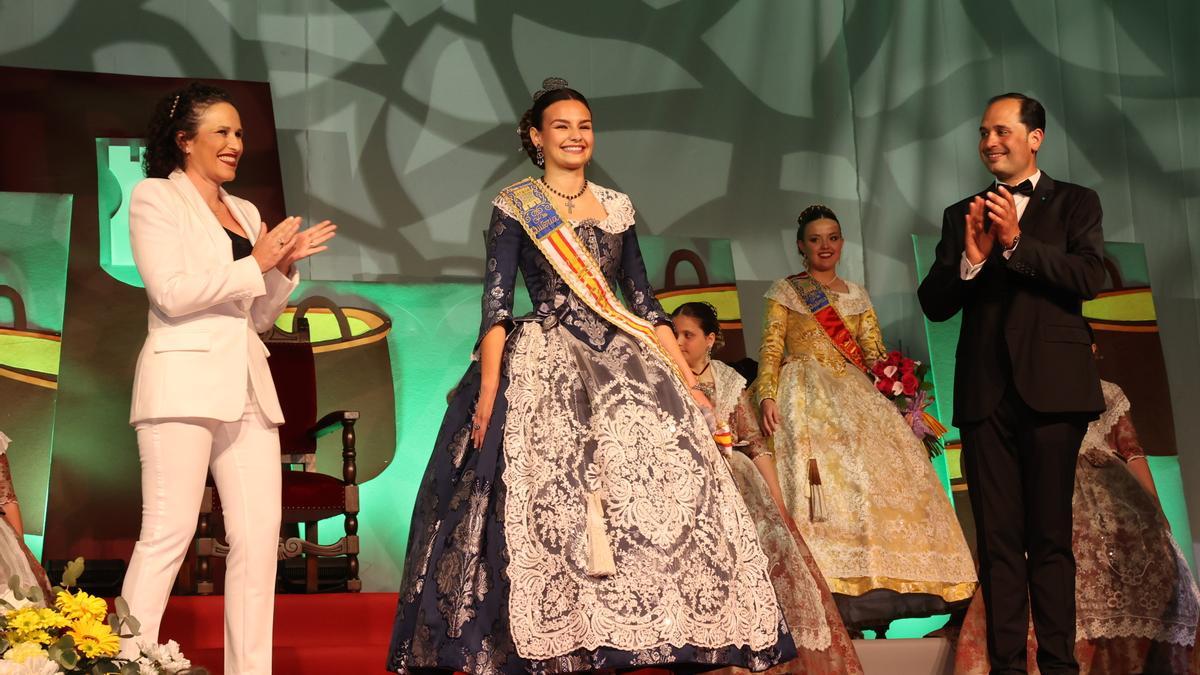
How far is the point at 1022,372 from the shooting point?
363 centimetres

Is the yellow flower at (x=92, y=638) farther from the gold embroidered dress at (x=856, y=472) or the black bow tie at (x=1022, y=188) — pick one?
the gold embroidered dress at (x=856, y=472)

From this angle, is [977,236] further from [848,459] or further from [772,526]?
[848,459]

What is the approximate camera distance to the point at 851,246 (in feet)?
22.4

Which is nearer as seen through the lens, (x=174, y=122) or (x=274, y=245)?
(x=274, y=245)

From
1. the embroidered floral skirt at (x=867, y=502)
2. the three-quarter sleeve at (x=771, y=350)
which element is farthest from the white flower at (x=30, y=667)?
the three-quarter sleeve at (x=771, y=350)

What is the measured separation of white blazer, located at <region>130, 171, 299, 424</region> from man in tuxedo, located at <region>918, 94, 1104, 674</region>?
181 cm

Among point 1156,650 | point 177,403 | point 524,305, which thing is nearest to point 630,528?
point 177,403

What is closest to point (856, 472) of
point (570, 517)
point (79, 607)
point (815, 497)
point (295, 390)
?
point (815, 497)

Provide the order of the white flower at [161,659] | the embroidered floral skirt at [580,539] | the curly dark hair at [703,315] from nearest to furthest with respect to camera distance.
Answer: the white flower at [161,659], the embroidered floral skirt at [580,539], the curly dark hair at [703,315]

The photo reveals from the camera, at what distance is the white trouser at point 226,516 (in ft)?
10.6

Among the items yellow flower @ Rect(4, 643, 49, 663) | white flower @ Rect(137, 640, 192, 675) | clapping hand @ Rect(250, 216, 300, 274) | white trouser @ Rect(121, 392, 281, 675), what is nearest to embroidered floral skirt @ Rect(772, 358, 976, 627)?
white trouser @ Rect(121, 392, 281, 675)

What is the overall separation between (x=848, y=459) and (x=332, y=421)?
6.33 ft

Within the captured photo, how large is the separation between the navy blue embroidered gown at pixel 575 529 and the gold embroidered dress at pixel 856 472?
1838 mm

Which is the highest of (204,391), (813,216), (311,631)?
(813,216)
